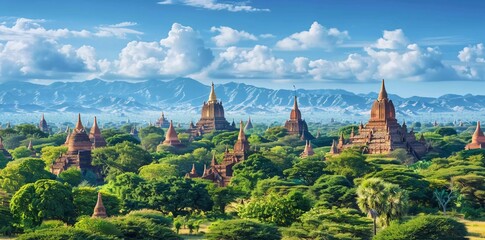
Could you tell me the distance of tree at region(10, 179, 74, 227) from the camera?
49.2 meters

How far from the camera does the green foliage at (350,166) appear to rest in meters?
72.7

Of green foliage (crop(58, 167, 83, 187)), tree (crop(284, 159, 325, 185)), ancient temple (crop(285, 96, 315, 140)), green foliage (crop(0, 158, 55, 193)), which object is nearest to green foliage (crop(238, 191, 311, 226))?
tree (crop(284, 159, 325, 185))

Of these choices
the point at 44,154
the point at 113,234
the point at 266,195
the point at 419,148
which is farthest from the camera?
the point at 419,148

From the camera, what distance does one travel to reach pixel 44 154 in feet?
299

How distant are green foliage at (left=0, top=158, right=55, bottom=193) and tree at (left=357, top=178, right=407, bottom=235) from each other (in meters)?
30.3

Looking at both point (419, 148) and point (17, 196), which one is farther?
point (419, 148)

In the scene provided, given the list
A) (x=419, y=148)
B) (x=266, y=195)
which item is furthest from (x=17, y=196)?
(x=419, y=148)

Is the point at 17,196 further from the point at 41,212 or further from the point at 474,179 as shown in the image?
the point at 474,179

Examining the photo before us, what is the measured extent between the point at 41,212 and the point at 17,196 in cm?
195

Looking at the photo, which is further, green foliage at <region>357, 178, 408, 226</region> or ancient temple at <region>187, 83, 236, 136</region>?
ancient temple at <region>187, 83, 236, 136</region>

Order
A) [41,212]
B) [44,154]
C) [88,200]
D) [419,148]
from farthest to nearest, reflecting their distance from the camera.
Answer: [419,148] < [44,154] < [88,200] < [41,212]

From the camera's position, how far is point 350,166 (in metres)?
73.6

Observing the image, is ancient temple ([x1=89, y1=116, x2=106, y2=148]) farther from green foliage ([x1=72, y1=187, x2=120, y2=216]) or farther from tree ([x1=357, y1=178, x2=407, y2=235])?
tree ([x1=357, y1=178, x2=407, y2=235])

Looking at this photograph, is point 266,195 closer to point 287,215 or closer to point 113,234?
point 287,215
